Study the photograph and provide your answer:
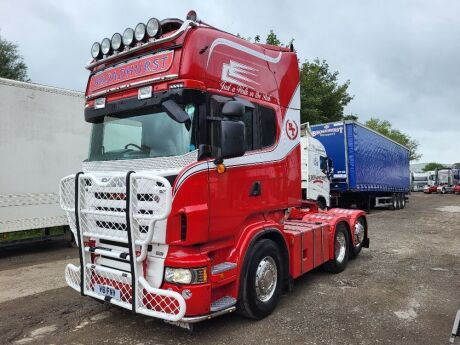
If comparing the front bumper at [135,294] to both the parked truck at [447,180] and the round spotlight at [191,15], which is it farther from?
the parked truck at [447,180]

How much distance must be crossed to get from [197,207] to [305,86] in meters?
23.7

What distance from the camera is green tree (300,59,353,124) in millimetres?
24828

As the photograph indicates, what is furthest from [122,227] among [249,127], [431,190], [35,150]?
[431,190]

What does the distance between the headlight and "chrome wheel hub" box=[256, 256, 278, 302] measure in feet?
3.29

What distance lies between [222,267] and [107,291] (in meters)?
1.27

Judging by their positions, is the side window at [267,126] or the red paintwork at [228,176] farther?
the side window at [267,126]

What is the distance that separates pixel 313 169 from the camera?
12.7 metres

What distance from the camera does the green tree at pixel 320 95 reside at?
2483 centimetres

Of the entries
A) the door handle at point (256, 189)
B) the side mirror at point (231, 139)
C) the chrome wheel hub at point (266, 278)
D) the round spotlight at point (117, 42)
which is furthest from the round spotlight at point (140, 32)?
the chrome wheel hub at point (266, 278)

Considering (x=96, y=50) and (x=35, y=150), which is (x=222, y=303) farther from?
(x=35, y=150)

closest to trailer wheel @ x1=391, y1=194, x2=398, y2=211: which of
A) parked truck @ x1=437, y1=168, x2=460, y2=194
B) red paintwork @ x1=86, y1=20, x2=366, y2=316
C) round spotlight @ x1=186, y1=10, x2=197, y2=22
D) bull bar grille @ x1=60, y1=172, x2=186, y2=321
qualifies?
red paintwork @ x1=86, y1=20, x2=366, y2=316

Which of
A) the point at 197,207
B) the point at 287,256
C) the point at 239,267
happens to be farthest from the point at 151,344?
the point at 287,256

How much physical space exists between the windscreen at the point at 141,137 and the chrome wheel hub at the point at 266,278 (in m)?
1.74

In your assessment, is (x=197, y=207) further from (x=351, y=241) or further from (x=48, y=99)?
(x=48, y=99)
